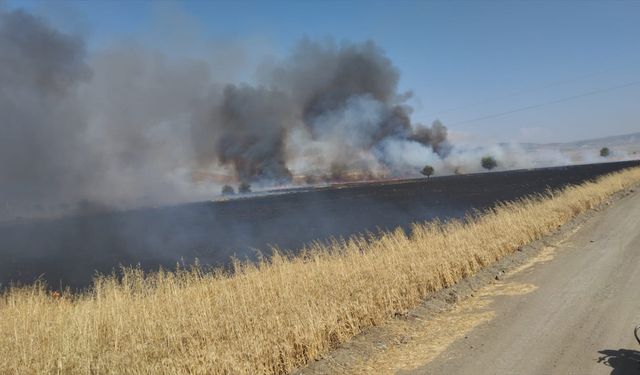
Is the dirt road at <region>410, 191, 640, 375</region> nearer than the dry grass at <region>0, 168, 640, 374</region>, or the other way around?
→ the dirt road at <region>410, 191, 640, 375</region>

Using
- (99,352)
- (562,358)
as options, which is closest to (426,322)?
(562,358)

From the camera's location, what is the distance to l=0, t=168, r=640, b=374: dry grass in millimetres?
7781

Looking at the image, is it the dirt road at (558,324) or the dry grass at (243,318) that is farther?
the dry grass at (243,318)

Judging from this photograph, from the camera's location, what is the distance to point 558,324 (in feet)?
27.3

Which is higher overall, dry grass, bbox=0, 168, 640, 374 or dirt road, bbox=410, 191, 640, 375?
dry grass, bbox=0, 168, 640, 374

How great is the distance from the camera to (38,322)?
37.4 ft

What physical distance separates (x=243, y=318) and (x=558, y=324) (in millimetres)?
6765

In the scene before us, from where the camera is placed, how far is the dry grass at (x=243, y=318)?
7.78m

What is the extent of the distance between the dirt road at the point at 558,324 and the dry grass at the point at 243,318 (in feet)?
6.31

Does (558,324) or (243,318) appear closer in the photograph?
(558,324)

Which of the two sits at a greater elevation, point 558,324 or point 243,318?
point 243,318

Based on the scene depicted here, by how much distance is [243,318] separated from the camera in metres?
9.93

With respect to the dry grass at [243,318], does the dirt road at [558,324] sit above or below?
below

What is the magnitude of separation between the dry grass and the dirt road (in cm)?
192
